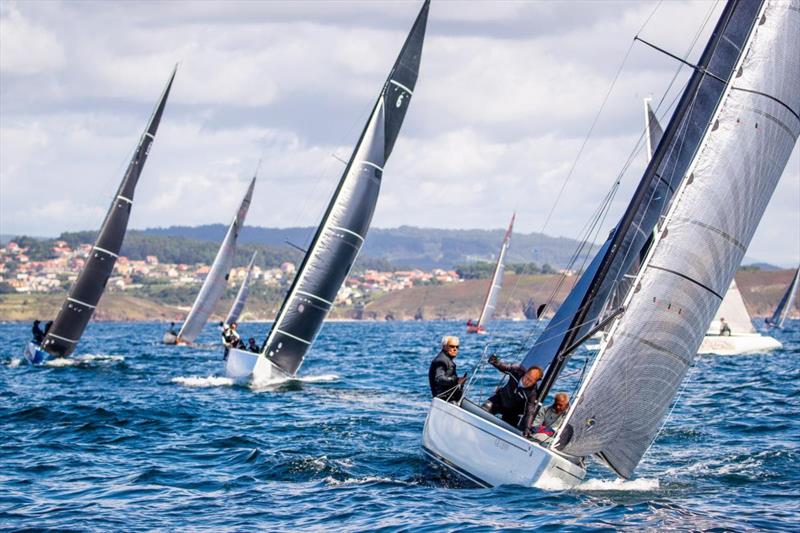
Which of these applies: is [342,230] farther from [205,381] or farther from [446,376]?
[446,376]

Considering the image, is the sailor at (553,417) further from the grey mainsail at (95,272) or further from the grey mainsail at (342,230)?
the grey mainsail at (95,272)

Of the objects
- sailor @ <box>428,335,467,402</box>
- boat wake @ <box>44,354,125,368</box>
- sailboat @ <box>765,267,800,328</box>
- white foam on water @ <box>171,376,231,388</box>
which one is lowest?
boat wake @ <box>44,354,125,368</box>

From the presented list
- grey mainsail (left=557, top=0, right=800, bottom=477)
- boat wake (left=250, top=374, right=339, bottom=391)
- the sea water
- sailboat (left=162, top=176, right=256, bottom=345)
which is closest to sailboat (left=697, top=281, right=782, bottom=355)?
the sea water

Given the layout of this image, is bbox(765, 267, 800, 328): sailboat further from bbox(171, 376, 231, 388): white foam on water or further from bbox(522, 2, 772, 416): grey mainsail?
bbox(522, 2, 772, 416): grey mainsail

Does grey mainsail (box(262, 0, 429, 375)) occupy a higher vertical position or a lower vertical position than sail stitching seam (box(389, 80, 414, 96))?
lower

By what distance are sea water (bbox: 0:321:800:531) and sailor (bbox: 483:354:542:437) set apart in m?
0.73

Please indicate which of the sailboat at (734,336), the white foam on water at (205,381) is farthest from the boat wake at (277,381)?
the sailboat at (734,336)

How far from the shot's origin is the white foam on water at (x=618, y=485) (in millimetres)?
14005

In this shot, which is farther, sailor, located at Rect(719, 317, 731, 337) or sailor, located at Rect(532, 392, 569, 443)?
sailor, located at Rect(719, 317, 731, 337)

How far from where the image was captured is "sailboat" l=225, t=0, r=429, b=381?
2938 cm

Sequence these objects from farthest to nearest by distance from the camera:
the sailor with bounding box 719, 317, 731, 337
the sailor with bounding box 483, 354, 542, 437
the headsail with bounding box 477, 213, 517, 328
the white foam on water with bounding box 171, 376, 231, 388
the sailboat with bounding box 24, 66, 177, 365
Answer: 1. the headsail with bounding box 477, 213, 517, 328
2. the sailor with bounding box 719, 317, 731, 337
3. the sailboat with bounding box 24, 66, 177, 365
4. the white foam on water with bounding box 171, 376, 231, 388
5. the sailor with bounding box 483, 354, 542, 437

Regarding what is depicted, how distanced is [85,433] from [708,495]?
11.1m

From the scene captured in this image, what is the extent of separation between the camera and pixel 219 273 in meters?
53.6

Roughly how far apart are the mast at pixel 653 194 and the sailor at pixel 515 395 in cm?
40
